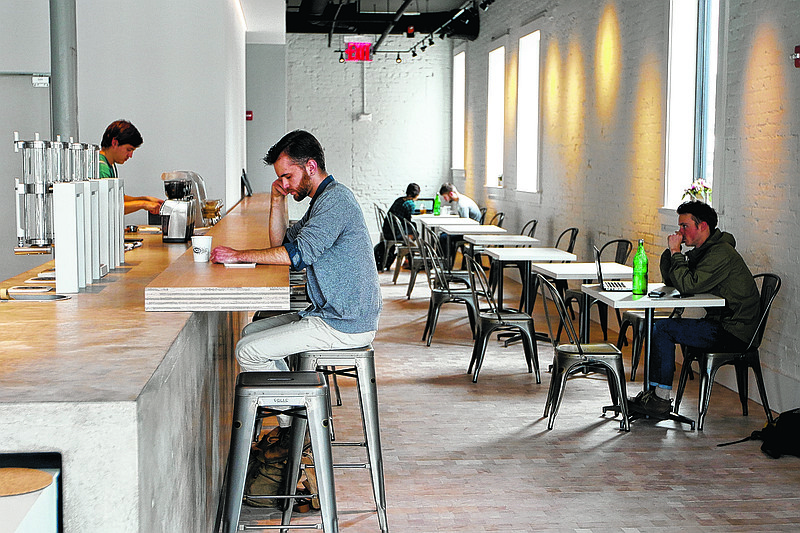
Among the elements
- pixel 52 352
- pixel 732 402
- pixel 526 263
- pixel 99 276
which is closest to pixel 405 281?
pixel 526 263

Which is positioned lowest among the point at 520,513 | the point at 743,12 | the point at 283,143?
the point at 520,513

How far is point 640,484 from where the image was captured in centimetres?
400

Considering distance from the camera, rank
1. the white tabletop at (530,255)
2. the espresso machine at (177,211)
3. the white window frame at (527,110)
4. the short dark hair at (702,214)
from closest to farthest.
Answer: the espresso machine at (177,211)
the short dark hair at (702,214)
the white tabletop at (530,255)
the white window frame at (527,110)

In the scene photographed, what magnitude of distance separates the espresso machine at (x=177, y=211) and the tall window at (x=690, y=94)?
157 inches

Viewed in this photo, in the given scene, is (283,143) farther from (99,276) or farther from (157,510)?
(157,510)

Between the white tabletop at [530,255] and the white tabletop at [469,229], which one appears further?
the white tabletop at [469,229]

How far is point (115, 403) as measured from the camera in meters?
1.56

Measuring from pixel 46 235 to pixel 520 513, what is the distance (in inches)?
84.3

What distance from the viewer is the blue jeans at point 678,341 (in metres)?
5.02

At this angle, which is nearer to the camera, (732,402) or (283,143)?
(283,143)

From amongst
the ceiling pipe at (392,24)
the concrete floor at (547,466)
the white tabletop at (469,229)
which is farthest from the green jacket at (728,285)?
the ceiling pipe at (392,24)

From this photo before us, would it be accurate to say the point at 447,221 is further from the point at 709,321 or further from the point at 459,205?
the point at 709,321

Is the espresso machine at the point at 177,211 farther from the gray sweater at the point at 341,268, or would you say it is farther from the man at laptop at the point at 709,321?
the man at laptop at the point at 709,321

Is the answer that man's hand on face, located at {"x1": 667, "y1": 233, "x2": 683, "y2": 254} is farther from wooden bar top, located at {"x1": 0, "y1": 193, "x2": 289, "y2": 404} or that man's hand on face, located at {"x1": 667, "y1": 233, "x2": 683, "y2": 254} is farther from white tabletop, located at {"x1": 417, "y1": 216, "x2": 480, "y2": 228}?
white tabletop, located at {"x1": 417, "y1": 216, "x2": 480, "y2": 228}
